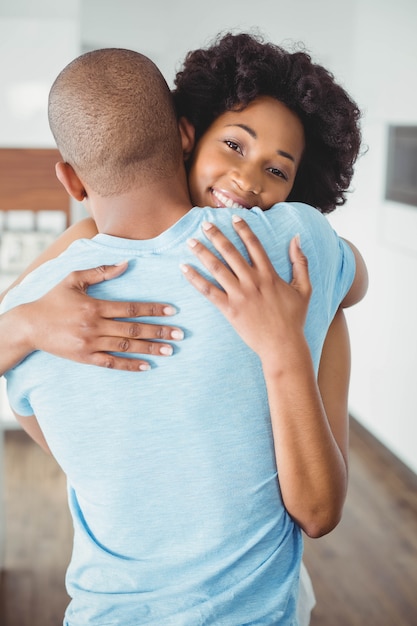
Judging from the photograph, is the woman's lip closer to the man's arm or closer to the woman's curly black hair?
the woman's curly black hair

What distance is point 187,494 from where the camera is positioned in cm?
89

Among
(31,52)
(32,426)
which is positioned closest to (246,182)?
(32,426)

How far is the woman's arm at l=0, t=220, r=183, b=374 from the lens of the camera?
853 millimetres

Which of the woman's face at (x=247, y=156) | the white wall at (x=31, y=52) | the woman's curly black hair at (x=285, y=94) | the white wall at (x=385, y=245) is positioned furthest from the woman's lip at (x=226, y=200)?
the white wall at (x=385, y=245)

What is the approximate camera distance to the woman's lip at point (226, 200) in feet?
3.88

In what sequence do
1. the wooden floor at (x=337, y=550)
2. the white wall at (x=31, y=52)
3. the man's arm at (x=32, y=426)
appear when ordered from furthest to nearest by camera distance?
the white wall at (x=31, y=52) → the wooden floor at (x=337, y=550) → the man's arm at (x=32, y=426)

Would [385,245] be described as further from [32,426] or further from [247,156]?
[32,426]

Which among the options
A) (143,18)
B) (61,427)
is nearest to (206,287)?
(61,427)

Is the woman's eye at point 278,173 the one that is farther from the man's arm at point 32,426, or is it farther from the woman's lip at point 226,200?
the man's arm at point 32,426

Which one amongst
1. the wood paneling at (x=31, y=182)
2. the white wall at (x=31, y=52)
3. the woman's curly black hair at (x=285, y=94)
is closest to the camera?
the woman's curly black hair at (x=285, y=94)

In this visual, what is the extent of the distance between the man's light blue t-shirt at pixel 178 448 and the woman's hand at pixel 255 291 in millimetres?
17

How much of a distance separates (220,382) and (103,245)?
0.71ft

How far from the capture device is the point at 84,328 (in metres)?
0.88

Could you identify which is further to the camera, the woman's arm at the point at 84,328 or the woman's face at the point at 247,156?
the woman's face at the point at 247,156
